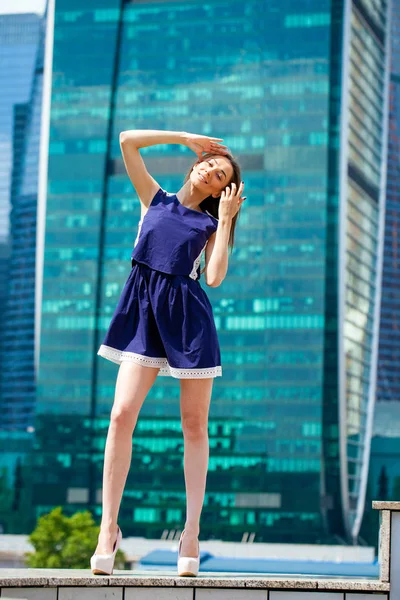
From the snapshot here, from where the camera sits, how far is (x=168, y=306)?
13.6 feet

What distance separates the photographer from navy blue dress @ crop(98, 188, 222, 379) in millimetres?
4105

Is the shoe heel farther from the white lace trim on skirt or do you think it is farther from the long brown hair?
the long brown hair

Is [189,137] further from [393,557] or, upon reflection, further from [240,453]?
[240,453]

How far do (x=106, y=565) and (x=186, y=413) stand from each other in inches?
27.3

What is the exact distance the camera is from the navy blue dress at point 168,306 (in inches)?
162

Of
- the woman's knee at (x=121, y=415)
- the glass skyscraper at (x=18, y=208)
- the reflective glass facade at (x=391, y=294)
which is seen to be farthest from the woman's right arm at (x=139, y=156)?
the reflective glass facade at (x=391, y=294)

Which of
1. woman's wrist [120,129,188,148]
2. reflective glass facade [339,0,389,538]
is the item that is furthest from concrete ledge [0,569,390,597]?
reflective glass facade [339,0,389,538]

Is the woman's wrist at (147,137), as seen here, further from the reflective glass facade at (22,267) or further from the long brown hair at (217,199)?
the reflective glass facade at (22,267)

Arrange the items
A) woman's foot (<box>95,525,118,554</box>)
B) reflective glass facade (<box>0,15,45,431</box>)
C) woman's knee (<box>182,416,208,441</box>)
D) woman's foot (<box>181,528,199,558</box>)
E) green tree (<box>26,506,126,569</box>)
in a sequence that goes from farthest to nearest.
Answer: reflective glass facade (<box>0,15,45,431</box>) < green tree (<box>26,506,126,569</box>) < woman's knee (<box>182,416,208,441</box>) < woman's foot (<box>181,528,199,558</box>) < woman's foot (<box>95,525,118,554</box>)

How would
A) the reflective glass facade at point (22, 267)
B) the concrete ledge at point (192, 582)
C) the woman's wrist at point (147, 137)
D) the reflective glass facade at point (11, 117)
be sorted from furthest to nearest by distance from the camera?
the reflective glass facade at point (11, 117), the reflective glass facade at point (22, 267), the woman's wrist at point (147, 137), the concrete ledge at point (192, 582)

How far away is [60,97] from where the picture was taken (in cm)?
7950

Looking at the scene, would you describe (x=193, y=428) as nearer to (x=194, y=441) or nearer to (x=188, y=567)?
(x=194, y=441)

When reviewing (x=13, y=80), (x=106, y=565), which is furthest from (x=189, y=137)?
(x=13, y=80)

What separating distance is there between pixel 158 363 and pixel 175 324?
17cm
